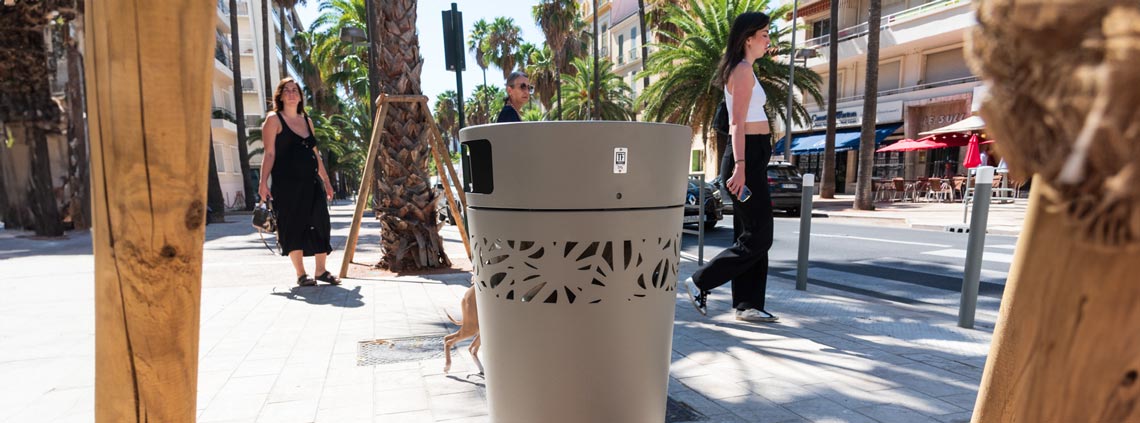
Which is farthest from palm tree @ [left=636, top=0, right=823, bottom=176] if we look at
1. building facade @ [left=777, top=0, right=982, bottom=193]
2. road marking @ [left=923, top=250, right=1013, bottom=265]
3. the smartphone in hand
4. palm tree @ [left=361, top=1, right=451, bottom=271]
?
the smartphone in hand

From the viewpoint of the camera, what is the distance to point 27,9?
953 cm

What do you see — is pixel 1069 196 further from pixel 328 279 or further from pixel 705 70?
pixel 705 70

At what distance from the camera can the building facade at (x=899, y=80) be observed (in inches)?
886

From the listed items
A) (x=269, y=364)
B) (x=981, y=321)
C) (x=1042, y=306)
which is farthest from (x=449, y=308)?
(x=1042, y=306)

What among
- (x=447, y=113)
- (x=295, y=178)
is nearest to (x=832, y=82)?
(x=295, y=178)

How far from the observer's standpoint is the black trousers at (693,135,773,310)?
3453 mm

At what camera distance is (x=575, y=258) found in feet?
5.48

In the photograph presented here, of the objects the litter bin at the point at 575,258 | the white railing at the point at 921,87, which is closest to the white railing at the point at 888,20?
the white railing at the point at 921,87

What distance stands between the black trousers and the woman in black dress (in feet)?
11.4

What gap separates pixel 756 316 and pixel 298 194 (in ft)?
13.0

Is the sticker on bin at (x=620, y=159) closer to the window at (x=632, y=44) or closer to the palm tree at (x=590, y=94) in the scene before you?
the palm tree at (x=590, y=94)

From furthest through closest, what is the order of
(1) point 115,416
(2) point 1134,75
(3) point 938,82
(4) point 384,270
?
(3) point 938,82
(4) point 384,270
(1) point 115,416
(2) point 1134,75

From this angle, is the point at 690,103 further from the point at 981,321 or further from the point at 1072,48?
the point at 1072,48

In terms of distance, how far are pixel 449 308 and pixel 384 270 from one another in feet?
7.38
